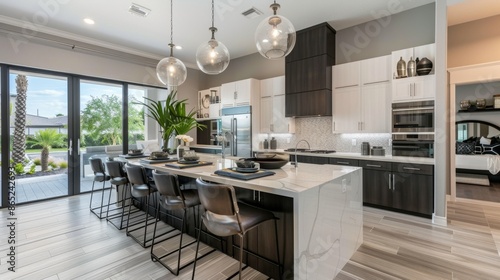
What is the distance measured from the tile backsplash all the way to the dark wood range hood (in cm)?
44

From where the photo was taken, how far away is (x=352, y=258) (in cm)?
236

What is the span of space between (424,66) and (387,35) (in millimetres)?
1026

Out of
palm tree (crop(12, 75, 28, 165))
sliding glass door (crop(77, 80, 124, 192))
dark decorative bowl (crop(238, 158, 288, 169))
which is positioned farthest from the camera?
sliding glass door (crop(77, 80, 124, 192))

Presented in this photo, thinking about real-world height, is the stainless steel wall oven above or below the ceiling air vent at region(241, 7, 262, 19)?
below

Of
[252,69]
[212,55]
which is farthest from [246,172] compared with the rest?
[252,69]

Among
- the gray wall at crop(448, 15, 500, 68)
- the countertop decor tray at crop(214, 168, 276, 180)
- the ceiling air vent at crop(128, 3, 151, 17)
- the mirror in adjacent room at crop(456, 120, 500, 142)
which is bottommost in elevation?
the countertop decor tray at crop(214, 168, 276, 180)

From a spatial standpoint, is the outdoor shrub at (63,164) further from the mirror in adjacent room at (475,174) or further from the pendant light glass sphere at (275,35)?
the mirror in adjacent room at (475,174)

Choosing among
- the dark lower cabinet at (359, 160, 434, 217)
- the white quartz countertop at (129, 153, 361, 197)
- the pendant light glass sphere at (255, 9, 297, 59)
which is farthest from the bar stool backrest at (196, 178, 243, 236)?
the dark lower cabinet at (359, 160, 434, 217)

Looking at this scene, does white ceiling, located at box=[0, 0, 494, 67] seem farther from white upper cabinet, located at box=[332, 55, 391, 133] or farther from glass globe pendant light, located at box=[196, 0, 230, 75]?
glass globe pendant light, located at box=[196, 0, 230, 75]

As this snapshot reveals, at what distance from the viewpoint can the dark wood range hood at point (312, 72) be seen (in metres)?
4.27

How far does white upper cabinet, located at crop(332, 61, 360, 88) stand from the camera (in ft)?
13.3

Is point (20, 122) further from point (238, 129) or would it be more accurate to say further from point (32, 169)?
point (238, 129)

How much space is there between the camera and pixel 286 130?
496cm

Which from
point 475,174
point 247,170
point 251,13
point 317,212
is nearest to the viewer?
point 317,212
